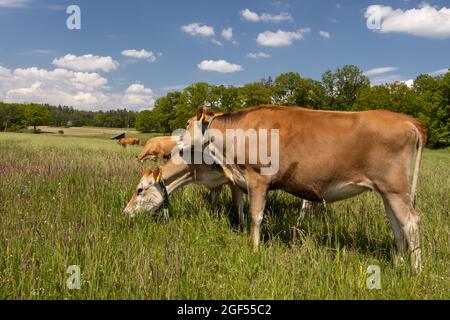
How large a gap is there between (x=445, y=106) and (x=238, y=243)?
54389 millimetres

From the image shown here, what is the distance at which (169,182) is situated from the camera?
21.3 ft

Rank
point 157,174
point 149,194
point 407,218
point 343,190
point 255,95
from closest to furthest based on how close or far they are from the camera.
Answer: point 407,218
point 343,190
point 157,174
point 149,194
point 255,95

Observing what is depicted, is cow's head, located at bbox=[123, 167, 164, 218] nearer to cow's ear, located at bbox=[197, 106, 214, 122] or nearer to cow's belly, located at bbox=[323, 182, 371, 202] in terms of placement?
cow's ear, located at bbox=[197, 106, 214, 122]

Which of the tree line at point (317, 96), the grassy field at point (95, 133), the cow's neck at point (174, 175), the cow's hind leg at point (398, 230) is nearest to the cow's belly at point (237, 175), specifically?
the cow's neck at point (174, 175)

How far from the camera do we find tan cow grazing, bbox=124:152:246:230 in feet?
19.8

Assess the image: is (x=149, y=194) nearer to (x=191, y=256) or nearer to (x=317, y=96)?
(x=191, y=256)

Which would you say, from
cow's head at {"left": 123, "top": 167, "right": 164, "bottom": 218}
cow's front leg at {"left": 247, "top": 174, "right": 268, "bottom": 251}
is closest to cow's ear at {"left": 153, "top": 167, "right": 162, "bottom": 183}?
cow's head at {"left": 123, "top": 167, "right": 164, "bottom": 218}

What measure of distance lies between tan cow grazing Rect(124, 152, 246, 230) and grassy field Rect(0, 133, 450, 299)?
27 centimetres

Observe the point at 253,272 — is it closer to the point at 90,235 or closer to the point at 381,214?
the point at 90,235

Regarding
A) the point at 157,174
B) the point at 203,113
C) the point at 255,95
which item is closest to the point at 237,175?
the point at 203,113

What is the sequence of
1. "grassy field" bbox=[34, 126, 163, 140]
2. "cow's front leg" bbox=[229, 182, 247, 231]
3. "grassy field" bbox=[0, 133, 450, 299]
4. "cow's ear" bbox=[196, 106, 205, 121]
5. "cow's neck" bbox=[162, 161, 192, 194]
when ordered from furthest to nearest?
"grassy field" bbox=[34, 126, 163, 140] → "cow's neck" bbox=[162, 161, 192, 194] → "cow's front leg" bbox=[229, 182, 247, 231] → "cow's ear" bbox=[196, 106, 205, 121] → "grassy field" bbox=[0, 133, 450, 299]

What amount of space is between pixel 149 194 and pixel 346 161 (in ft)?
11.1

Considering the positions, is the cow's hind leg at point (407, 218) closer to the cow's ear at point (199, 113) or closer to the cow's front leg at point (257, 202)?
the cow's front leg at point (257, 202)

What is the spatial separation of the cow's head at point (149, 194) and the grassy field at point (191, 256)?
0.22m
